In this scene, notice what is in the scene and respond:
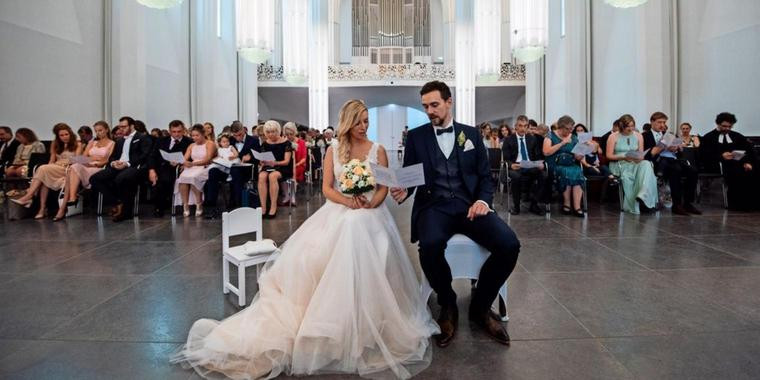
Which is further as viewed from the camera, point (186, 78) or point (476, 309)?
point (186, 78)

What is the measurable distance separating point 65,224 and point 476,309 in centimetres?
551

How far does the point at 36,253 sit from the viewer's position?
4.16 meters

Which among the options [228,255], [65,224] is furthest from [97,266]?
[65,224]

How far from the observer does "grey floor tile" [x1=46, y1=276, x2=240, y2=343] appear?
2.38 m

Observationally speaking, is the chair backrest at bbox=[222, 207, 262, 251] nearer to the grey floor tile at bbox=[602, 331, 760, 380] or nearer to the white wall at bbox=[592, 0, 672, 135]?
the grey floor tile at bbox=[602, 331, 760, 380]

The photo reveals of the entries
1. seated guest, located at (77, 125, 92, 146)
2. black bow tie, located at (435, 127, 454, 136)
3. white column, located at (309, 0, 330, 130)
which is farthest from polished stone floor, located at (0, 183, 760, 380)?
white column, located at (309, 0, 330, 130)

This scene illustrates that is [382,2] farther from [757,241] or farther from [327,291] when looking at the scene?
[327,291]

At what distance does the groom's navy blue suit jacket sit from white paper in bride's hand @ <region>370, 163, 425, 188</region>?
320 mm

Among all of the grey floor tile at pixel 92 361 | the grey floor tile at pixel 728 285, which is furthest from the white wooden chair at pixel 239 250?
the grey floor tile at pixel 728 285

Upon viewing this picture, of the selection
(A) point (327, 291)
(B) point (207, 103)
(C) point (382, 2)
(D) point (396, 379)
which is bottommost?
(D) point (396, 379)

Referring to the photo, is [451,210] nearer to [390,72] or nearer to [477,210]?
[477,210]

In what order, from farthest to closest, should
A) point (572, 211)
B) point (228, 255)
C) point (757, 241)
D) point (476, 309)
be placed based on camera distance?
point (572, 211) → point (757, 241) → point (228, 255) → point (476, 309)

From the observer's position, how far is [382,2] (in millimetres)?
28000

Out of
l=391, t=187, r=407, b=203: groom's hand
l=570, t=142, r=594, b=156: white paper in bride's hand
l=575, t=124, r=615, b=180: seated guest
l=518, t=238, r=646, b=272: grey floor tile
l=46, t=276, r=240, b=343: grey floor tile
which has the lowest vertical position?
l=46, t=276, r=240, b=343: grey floor tile
